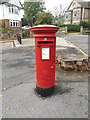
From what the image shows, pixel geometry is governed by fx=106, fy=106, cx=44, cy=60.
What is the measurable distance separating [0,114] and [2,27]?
23.5 m

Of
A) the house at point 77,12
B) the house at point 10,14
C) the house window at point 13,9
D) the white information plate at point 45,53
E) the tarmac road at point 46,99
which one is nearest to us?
the tarmac road at point 46,99

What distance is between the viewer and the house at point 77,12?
34.1 m

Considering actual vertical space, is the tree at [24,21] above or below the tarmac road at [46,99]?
above

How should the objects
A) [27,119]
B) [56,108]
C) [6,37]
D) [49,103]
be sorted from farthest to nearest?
[6,37]
[49,103]
[56,108]
[27,119]

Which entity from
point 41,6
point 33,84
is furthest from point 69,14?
point 33,84

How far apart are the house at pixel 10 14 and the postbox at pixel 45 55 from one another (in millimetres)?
21247

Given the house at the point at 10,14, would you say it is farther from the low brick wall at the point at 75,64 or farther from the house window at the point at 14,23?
the low brick wall at the point at 75,64

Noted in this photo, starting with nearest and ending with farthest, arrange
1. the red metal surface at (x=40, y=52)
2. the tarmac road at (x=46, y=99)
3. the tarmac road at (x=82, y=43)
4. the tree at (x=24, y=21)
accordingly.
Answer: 1. the tarmac road at (x=46, y=99)
2. the red metal surface at (x=40, y=52)
3. the tarmac road at (x=82, y=43)
4. the tree at (x=24, y=21)

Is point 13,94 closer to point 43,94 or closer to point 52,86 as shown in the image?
point 43,94

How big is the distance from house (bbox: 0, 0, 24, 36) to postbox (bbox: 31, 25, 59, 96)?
21247 millimetres

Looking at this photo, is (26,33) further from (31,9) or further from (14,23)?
(31,9)

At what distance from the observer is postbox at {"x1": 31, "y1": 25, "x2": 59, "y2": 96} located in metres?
2.52

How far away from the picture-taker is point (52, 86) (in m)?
3.02

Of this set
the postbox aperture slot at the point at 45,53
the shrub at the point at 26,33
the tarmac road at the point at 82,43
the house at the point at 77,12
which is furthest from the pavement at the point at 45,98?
the house at the point at 77,12
